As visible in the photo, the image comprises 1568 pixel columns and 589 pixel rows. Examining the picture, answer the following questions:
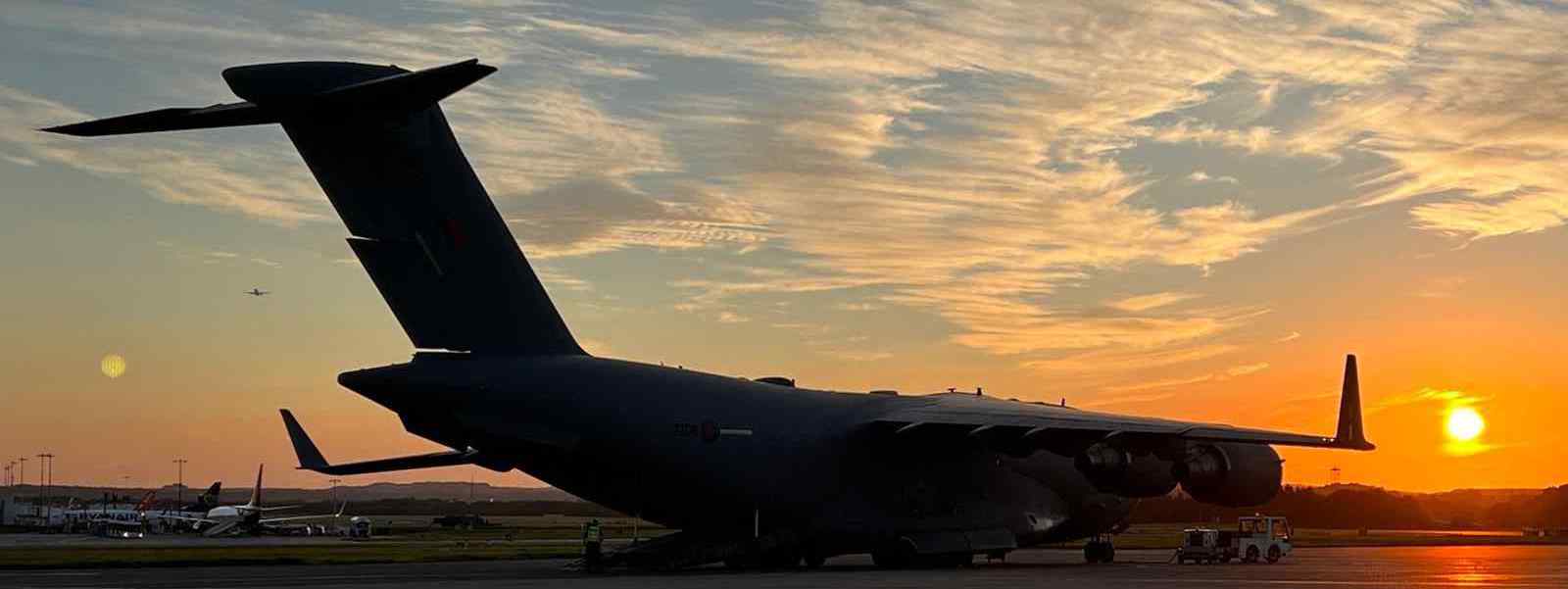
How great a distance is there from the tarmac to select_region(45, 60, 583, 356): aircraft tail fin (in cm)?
385

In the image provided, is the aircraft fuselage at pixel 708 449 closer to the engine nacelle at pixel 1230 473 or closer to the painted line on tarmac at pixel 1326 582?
the engine nacelle at pixel 1230 473

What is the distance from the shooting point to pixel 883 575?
2664 cm

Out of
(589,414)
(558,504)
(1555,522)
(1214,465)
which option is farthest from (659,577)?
(558,504)

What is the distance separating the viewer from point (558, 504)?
190500mm

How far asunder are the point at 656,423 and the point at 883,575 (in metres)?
4.33

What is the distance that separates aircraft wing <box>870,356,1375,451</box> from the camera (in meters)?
28.2

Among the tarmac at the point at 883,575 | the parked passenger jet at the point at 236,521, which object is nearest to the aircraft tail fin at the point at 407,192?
the tarmac at the point at 883,575

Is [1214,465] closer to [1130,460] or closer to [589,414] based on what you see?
[1130,460]

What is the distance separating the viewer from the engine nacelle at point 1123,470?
29797mm

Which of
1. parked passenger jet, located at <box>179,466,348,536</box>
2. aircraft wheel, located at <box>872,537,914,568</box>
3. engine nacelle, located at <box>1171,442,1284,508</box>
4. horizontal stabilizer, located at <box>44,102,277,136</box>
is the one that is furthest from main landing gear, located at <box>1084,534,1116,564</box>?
parked passenger jet, located at <box>179,466,348,536</box>

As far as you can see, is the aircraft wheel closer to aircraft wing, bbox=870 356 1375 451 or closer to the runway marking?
aircraft wing, bbox=870 356 1375 451

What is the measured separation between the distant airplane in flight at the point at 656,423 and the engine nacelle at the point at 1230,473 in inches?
1.8

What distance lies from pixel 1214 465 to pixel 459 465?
46.3 ft

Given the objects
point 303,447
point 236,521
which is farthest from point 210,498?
point 303,447
